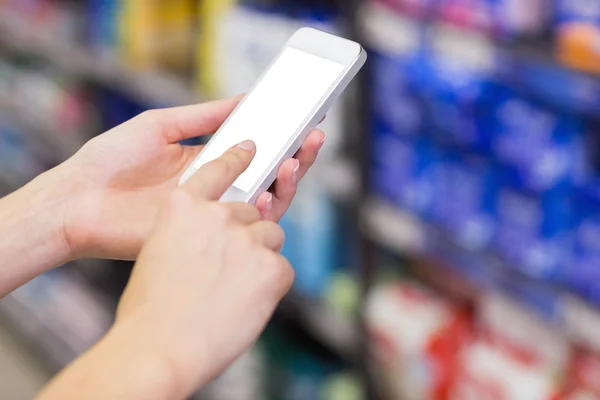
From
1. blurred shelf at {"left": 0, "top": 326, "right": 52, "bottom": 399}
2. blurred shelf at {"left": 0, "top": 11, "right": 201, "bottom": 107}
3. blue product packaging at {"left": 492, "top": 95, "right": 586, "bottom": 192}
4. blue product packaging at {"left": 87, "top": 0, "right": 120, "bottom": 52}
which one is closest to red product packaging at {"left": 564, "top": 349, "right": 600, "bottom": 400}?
blue product packaging at {"left": 492, "top": 95, "right": 586, "bottom": 192}

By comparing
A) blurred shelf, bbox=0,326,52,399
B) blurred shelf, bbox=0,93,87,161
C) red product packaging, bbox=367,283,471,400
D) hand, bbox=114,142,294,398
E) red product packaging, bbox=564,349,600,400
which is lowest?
blurred shelf, bbox=0,326,52,399

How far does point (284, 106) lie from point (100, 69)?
56.0 inches

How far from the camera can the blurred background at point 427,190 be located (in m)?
1.25

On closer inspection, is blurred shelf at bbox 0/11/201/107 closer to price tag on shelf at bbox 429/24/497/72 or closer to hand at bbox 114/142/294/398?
price tag on shelf at bbox 429/24/497/72

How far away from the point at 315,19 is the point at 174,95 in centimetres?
49

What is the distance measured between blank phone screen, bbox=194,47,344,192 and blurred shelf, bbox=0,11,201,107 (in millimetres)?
939

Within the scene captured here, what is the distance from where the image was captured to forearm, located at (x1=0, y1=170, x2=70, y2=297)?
0.90 metres

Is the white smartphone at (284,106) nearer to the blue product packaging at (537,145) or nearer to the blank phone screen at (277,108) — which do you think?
the blank phone screen at (277,108)

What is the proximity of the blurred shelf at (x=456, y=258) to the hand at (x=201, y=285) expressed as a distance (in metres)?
0.71

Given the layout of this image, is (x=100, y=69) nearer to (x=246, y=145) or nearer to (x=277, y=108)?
(x=277, y=108)

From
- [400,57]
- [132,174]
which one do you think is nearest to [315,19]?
[400,57]

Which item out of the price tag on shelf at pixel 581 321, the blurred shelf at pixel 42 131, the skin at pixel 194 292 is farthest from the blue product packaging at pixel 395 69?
the blurred shelf at pixel 42 131

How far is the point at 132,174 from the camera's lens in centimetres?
95

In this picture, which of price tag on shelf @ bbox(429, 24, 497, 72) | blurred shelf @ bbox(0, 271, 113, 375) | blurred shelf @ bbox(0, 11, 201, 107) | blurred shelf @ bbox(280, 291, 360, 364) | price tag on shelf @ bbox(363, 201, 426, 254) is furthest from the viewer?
blurred shelf @ bbox(0, 271, 113, 375)
